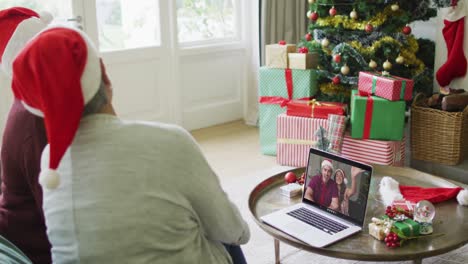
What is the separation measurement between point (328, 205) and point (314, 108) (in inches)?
62.1

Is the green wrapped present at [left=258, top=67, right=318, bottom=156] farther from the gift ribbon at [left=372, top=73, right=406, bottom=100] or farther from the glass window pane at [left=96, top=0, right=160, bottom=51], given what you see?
the glass window pane at [left=96, top=0, right=160, bottom=51]

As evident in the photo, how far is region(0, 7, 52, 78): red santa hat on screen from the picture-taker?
5.96 feet

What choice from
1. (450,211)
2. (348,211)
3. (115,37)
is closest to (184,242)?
(348,211)

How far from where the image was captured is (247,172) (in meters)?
3.70

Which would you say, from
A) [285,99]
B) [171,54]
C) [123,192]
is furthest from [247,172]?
[123,192]

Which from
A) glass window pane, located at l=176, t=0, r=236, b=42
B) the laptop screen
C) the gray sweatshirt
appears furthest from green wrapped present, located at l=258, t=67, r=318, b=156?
the gray sweatshirt

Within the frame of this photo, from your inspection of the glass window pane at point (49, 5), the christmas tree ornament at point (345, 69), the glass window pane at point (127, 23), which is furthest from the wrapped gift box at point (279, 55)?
the glass window pane at point (49, 5)

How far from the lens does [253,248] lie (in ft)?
8.60

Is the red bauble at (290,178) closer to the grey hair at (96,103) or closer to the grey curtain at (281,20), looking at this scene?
the grey hair at (96,103)

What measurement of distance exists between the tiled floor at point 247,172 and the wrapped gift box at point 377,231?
1.79 ft

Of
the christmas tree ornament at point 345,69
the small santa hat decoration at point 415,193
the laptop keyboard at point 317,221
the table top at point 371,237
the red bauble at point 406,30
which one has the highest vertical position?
the red bauble at point 406,30

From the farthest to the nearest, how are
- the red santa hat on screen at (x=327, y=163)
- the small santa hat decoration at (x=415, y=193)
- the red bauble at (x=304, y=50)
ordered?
the red bauble at (x=304, y=50) → the small santa hat decoration at (x=415, y=193) → the red santa hat on screen at (x=327, y=163)

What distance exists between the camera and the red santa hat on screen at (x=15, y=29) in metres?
1.82

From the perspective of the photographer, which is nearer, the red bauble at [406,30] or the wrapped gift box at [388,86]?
the wrapped gift box at [388,86]
